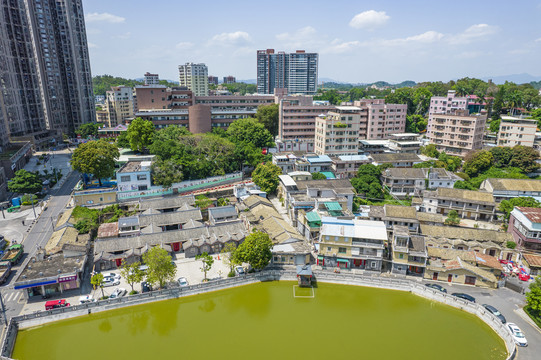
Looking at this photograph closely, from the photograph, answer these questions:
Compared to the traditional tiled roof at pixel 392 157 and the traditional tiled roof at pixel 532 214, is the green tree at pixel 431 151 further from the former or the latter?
the traditional tiled roof at pixel 532 214

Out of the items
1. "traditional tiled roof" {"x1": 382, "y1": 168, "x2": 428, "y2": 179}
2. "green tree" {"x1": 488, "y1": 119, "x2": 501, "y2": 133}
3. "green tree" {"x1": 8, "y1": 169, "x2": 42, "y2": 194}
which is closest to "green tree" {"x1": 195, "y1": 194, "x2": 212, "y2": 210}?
"green tree" {"x1": 8, "y1": 169, "x2": 42, "y2": 194}

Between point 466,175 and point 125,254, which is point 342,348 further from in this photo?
point 466,175

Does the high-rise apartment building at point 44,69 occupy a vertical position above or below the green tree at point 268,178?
above

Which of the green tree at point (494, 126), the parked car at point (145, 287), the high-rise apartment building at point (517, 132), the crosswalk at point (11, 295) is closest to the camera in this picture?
the crosswalk at point (11, 295)

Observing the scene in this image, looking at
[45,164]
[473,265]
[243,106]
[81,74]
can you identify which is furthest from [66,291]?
[81,74]

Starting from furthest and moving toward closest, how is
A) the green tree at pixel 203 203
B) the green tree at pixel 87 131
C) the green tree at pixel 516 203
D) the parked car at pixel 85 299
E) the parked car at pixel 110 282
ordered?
the green tree at pixel 87 131 → the green tree at pixel 203 203 → the green tree at pixel 516 203 → the parked car at pixel 110 282 → the parked car at pixel 85 299

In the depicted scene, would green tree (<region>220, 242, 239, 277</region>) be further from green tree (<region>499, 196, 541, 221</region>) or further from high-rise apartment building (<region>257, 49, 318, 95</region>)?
high-rise apartment building (<region>257, 49, 318, 95</region>)

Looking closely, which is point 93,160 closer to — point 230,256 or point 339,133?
point 230,256

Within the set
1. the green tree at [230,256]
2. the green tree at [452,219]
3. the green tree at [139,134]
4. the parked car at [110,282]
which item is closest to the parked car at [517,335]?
the green tree at [452,219]
